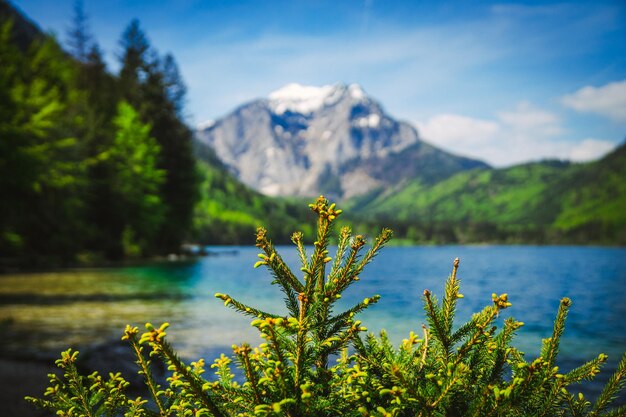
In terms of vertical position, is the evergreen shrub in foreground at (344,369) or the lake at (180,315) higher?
the evergreen shrub in foreground at (344,369)

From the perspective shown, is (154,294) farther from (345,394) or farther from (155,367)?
(345,394)

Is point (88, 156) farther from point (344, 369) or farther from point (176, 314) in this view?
point (344, 369)

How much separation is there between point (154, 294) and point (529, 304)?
2488 centimetres

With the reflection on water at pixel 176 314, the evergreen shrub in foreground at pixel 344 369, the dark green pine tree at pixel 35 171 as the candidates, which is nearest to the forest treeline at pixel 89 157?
the dark green pine tree at pixel 35 171

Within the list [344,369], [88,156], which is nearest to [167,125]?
[88,156]

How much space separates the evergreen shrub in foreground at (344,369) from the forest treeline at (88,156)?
116ft

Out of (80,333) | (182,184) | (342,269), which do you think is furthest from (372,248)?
(182,184)

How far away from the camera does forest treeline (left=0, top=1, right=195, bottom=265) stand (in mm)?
33781

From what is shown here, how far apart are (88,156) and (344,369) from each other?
51187mm

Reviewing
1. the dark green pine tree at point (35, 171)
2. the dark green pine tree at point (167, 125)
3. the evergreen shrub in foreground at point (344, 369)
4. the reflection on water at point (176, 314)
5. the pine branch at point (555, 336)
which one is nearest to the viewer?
the evergreen shrub in foreground at point (344, 369)

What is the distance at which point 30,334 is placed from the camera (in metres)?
12.6

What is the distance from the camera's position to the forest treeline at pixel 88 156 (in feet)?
111

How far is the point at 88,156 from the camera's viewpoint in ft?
157

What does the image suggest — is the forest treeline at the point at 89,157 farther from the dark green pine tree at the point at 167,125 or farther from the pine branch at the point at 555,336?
the pine branch at the point at 555,336
